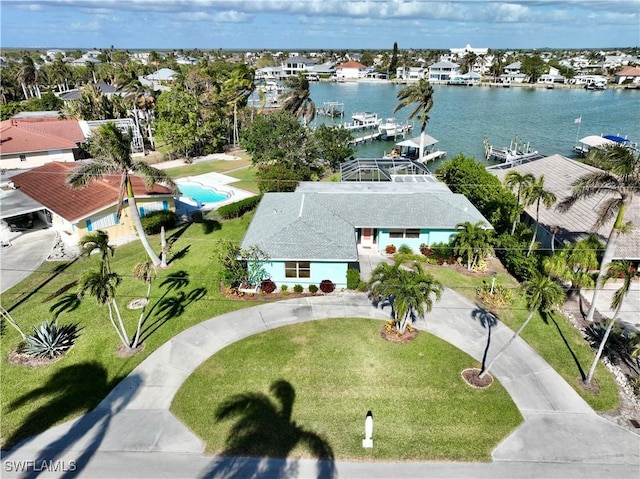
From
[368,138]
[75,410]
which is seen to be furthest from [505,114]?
[75,410]

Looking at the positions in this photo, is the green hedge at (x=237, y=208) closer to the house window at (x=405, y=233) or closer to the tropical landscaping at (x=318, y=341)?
the tropical landscaping at (x=318, y=341)

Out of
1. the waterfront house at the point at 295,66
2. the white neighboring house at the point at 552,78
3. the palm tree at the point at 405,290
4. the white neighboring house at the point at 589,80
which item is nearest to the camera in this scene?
the palm tree at the point at 405,290

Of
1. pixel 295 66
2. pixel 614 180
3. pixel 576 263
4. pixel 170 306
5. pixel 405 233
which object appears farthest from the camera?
pixel 295 66

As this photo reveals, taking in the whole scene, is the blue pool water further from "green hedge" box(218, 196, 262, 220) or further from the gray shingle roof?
the gray shingle roof

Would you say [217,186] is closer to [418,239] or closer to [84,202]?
[84,202]

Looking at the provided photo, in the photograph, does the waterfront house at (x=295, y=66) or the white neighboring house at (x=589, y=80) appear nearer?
the white neighboring house at (x=589, y=80)

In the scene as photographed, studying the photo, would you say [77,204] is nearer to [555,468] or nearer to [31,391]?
[31,391]

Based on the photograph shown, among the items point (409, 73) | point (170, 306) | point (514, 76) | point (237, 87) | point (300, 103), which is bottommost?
point (170, 306)

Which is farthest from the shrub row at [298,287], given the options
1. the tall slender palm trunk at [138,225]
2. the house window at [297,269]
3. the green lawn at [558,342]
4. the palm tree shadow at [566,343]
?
the palm tree shadow at [566,343]
